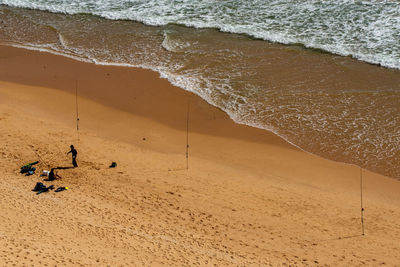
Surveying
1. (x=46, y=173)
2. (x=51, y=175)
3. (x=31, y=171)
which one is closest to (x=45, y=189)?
(x=51, y=175)

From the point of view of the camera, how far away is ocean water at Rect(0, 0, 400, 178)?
1534 centimetres

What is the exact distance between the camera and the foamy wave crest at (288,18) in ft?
68.4

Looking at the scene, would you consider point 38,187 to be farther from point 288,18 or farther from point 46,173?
point 288,18

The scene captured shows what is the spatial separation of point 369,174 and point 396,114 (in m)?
3.77

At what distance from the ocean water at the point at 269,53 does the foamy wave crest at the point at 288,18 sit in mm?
55

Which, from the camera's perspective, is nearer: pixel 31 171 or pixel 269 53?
pixel 31 171

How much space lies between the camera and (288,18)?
2403 cm

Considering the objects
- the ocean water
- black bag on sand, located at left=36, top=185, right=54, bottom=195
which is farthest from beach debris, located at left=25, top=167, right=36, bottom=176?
the ocean water

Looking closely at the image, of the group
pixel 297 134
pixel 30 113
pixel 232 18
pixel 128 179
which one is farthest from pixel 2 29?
pixel 297 134

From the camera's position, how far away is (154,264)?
9.88 meters

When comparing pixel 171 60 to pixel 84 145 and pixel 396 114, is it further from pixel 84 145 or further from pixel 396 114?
pixel 396 114

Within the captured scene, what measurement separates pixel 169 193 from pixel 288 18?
15214 mm

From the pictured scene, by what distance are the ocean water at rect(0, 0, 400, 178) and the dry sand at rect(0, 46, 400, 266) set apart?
120 cm

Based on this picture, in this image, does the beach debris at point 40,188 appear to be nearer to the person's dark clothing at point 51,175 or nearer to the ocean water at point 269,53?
the person's dark clothing at point 51,175
